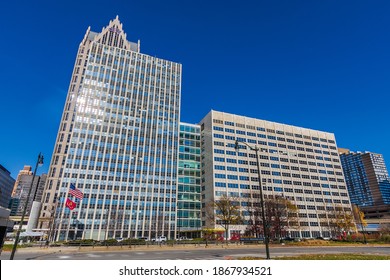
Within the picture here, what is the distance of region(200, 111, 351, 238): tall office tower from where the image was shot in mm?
87375

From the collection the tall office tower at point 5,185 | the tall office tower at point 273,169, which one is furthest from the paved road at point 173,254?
the tall office tower at point 5,185

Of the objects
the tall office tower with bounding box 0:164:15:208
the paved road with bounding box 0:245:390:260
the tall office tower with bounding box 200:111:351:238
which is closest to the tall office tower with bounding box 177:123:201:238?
the tall office tower with bounding box 200:111:351:238

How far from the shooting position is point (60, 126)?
95.0 m

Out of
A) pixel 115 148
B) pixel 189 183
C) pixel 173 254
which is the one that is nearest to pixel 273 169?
pixel 189 183

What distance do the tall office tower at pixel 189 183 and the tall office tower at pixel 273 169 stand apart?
353 centimetres

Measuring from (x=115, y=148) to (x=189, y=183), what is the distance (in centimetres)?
3220

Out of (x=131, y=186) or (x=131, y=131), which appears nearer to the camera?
(x=131, y=186)

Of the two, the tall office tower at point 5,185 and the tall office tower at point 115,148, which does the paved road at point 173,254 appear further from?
the tall office tower at point 5,185

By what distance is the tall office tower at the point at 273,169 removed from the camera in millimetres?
87375

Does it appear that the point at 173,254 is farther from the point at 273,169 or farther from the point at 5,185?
the point at 5,185

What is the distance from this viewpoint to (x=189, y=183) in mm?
95500
